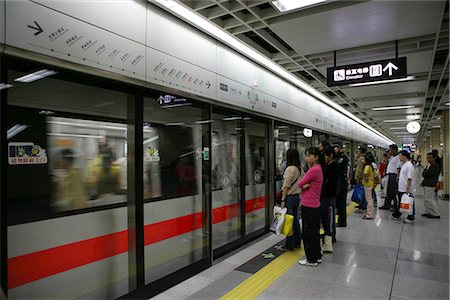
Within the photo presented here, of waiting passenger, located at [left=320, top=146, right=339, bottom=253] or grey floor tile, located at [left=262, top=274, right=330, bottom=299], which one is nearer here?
grey floor tile, located at [left=262, top=274, right=330, bottom=299]

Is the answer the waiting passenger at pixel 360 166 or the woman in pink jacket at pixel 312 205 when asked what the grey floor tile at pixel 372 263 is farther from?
the waiting passenger at pixel 360 166

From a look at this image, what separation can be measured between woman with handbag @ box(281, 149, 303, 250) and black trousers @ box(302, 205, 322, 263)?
48 cm

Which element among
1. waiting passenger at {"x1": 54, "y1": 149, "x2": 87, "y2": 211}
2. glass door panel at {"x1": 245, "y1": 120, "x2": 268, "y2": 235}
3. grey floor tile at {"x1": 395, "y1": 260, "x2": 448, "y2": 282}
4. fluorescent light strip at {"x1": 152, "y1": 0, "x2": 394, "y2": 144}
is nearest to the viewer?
waiting passenger at {"x1": 54, "y1": 149, "x2": 87, "y2": 211}

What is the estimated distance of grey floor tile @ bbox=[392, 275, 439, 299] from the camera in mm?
3047

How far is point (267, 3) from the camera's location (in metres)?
3.51

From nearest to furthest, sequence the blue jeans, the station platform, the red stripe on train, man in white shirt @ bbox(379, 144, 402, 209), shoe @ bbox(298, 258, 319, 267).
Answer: the red stripe on train, the station platform, shoe @ bbox(298, 258, 319, 267), the blue jeans, man in white shirt @ bbox(379, 144, 402, 209)

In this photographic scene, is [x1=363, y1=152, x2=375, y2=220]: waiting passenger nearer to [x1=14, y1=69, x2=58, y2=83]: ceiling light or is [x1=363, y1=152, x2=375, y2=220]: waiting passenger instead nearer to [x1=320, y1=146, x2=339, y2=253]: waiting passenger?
[x1=320, y1=146, x2=339, y2=253]: waiting passenger

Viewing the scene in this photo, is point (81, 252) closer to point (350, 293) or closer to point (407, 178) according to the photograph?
point (350, 293)

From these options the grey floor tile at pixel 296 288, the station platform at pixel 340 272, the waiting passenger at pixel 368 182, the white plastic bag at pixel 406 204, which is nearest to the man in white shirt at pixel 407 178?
the white plastic bag at pixel 406 204

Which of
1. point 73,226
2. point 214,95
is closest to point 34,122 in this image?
point 73,226

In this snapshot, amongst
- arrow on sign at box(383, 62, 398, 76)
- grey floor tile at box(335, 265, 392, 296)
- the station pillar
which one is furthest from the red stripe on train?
the station pillar

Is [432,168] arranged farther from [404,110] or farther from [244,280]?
[244,280]

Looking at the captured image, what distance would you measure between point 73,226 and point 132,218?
588 millimetres

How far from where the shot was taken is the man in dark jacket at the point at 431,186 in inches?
264
